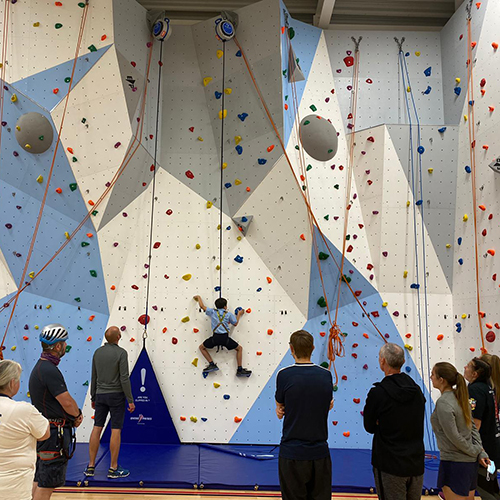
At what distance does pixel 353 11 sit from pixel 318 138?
2134 mm

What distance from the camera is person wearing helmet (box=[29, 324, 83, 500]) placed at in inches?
109

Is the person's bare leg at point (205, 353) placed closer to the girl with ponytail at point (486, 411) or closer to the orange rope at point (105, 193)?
the orange rope at point (105, 193)

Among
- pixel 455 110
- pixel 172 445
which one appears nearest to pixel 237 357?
pixel 172 445

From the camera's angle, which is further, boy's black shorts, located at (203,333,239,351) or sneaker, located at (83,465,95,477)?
boy's black shorts, located at (203,333,239,351)

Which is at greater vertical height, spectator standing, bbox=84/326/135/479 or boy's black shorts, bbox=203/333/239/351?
boy's black shorts, bbox=203/333/239/351

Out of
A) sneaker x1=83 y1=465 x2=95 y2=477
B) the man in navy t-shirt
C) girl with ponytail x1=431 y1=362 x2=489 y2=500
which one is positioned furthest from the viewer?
sneaker x1=83 y1=465 x2=95 y2=477

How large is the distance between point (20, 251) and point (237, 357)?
2814mm

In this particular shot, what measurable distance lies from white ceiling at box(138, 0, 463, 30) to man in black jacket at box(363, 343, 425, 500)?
576 cm

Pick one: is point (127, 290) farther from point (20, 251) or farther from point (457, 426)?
point (457, 426)

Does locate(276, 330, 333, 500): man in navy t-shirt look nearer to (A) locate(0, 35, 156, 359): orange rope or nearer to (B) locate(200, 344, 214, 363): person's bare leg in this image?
(B) locate(200, 344, 214, 363): person's bare leg

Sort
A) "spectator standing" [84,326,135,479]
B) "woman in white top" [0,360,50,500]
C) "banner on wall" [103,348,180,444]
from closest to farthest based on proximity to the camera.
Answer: "woman in white top" [0,360,50,500], "spectator standing" [84,326,135,479], "banner on wall" [103,348,180,444]

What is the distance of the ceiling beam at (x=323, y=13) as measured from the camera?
6.39 metres

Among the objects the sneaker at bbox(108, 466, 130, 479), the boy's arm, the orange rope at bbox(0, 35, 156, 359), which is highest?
the orange rope at bbox(0, 35, 156, 359)

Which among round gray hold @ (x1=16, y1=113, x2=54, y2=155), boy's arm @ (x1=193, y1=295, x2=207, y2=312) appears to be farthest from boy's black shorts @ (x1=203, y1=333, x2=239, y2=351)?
round gray hold @ (x1=16, y1=113, x2=54, y2=155)
